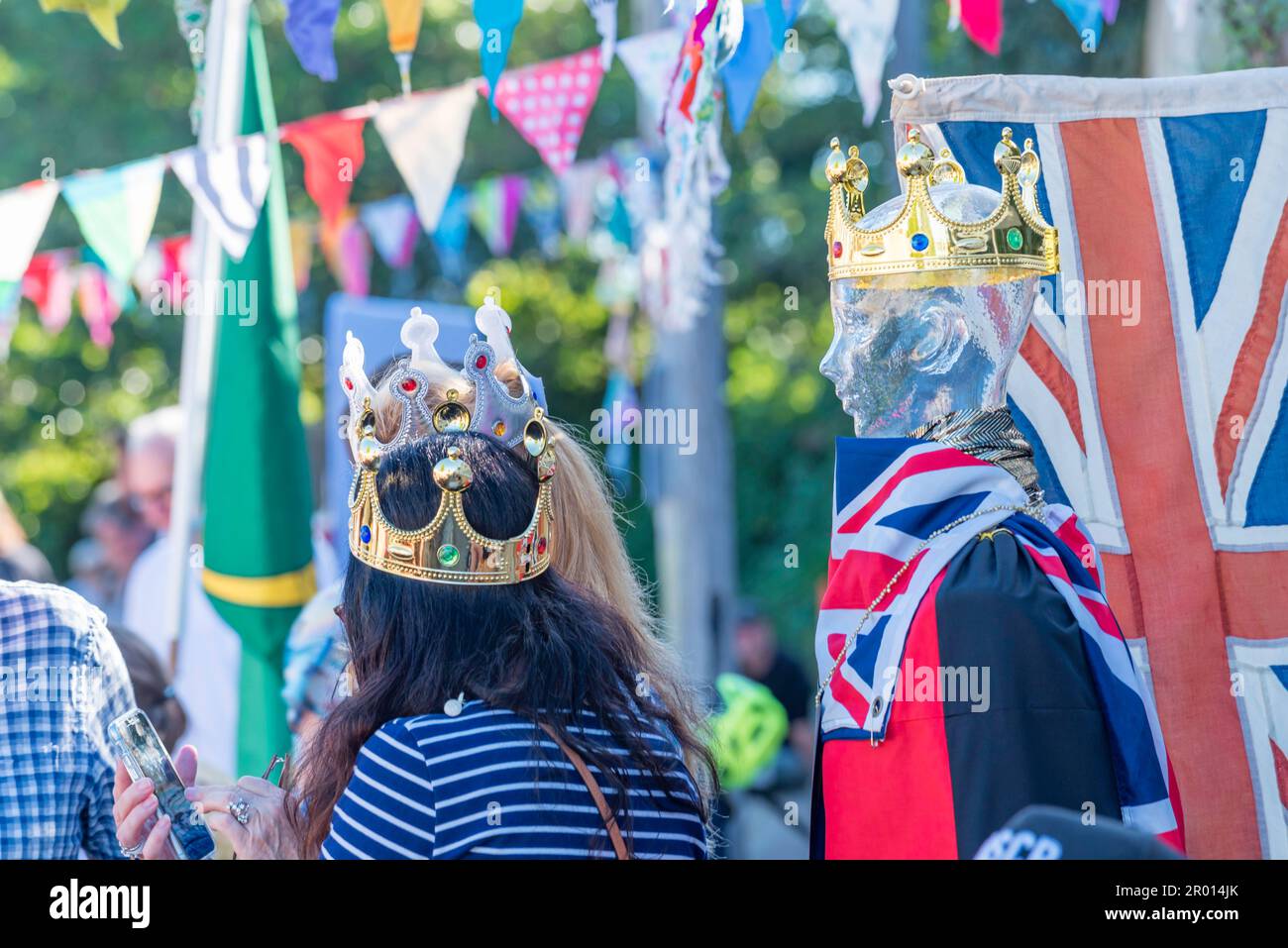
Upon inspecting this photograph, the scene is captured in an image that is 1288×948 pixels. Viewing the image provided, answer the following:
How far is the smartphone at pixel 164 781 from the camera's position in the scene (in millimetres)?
2227

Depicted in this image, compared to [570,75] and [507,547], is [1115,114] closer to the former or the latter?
[507,547]

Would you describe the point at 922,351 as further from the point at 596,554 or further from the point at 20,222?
the point at 20,222

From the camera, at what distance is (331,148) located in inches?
198

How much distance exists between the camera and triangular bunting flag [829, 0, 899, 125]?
3.90m

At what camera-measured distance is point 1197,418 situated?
2.91 meters

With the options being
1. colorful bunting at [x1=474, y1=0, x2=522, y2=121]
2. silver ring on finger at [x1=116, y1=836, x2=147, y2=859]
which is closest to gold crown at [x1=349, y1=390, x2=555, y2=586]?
silver ring on finger at [x1=116, y1=836, x2=147, y2=859]

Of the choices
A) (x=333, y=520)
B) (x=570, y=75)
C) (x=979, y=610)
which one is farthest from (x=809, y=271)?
(x=979, y=610)

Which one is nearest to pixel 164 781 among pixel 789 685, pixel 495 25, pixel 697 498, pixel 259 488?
pixel 495 25

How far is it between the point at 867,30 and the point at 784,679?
156 inches

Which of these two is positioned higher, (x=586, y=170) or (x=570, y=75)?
(x=586, y=170)

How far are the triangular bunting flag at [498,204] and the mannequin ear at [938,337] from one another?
239 inches

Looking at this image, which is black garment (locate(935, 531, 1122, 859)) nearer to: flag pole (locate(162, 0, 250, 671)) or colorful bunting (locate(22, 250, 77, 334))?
flag pole (locate(162, 0, 250, 671))
